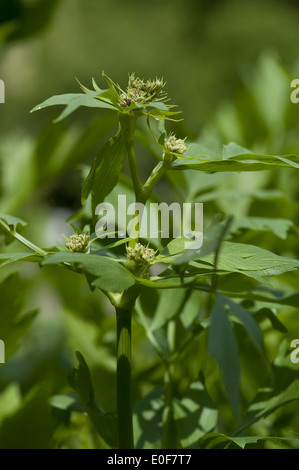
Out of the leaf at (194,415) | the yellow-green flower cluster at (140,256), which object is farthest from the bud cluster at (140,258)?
the leaf at (194,415)

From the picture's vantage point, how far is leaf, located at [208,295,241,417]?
21 cm

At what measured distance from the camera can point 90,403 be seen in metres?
0.24

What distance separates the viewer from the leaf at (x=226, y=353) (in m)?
0.21

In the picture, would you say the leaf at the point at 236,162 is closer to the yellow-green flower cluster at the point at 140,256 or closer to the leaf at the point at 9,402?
the yellow-green flower cluster at the point at 140,256

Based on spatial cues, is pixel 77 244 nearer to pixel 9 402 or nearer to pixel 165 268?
pixel 165 268

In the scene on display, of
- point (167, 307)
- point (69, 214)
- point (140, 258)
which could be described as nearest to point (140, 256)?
point (140, 258)

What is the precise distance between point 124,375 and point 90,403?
0.11 feet

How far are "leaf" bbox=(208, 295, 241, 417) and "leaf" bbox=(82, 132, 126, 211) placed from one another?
7 cm

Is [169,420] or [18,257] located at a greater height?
[18,257]

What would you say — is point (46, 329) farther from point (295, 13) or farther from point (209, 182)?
point (295, 13)

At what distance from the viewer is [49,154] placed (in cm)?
43

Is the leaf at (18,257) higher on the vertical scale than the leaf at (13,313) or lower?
higher

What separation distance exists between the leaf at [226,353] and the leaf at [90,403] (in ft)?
0.17

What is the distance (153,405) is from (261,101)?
0.29 meters
